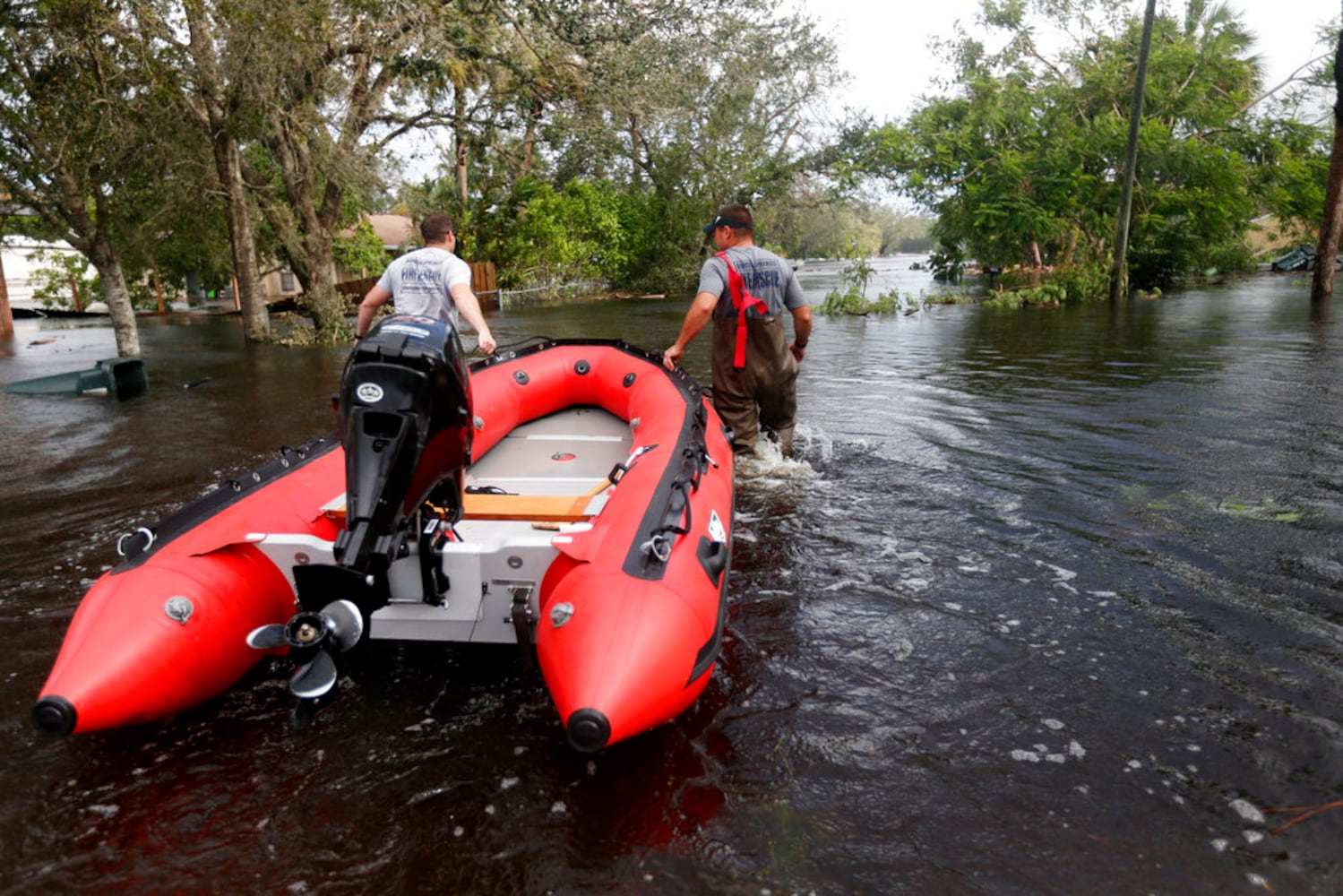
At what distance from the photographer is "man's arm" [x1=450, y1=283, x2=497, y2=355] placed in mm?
4227

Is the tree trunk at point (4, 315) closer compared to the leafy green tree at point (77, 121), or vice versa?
the leafy green tree at point (77, 121)

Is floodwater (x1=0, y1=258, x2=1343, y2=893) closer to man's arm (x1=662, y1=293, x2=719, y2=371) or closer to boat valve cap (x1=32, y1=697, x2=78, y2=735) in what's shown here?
boat valve cap (x1=32, y1=697, x2=78, y2=735)

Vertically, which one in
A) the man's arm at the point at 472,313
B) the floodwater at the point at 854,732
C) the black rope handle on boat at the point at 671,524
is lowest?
the floodwater at the point at 854,732

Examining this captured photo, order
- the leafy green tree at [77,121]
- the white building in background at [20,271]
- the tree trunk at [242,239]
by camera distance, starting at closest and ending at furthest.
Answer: the leafy green tree at [77,121] → the tree trunk at [242,239] → the white building in background at [20,271]

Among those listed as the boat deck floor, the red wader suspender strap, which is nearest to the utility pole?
the red wader suspender strap

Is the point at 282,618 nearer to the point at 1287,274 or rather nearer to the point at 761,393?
the point at 761,393

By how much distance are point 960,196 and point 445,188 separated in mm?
21090

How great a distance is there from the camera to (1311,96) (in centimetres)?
2266

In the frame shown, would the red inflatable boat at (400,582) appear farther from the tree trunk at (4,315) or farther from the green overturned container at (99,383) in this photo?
the tree trunk at (4,315)

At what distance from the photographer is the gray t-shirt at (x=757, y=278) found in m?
5.79

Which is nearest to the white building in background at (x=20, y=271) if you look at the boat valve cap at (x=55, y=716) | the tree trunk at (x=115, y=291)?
the tree trunk at (x=115, y=291)

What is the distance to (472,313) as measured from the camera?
441 cm

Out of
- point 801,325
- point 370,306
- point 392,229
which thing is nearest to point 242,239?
point 370,306

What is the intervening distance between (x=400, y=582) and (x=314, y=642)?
19.3 inches
